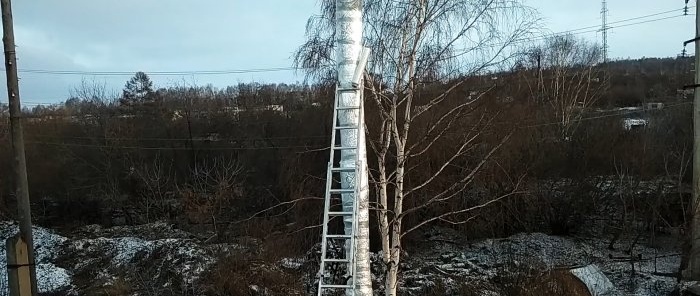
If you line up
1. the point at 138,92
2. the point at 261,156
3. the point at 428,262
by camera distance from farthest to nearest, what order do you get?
the point at 138,92
the point at 261,156
the point at 428,262

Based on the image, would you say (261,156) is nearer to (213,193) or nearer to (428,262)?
(213,193)

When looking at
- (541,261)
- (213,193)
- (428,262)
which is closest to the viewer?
(541,261)

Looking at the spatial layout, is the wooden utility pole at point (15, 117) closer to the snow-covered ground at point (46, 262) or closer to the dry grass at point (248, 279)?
the dry grass at point (248, 279)

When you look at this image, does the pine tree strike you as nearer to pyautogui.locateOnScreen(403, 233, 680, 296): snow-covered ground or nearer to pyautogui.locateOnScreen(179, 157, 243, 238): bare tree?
pyautogui.locateOnScreen(179, 157, 243, 238): bare tree

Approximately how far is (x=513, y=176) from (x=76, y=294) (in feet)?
45.5

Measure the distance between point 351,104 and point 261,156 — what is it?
24.4 m

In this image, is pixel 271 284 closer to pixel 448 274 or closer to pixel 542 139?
pixel 448 274

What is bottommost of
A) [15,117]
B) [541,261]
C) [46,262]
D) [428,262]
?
[46,262]

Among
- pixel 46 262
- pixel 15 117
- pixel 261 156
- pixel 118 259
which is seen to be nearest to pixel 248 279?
pixel 15 117

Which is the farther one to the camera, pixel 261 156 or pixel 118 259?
pixel 261 156

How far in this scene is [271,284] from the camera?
14.4m

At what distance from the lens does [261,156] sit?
31.2m

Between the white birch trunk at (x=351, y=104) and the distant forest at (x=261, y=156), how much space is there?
3.14 m

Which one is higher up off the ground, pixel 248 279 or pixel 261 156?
pixel 261 156
